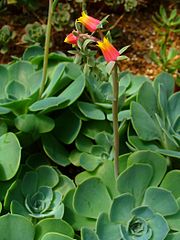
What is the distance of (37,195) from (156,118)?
416 mm

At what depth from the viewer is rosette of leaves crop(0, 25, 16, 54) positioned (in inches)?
82.7

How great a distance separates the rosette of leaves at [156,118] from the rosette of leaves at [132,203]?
0.09 meters

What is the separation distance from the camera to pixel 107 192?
1.38 metres

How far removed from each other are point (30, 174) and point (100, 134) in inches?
9.3

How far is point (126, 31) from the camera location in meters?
2.40

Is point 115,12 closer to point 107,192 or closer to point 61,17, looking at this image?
point 61,17

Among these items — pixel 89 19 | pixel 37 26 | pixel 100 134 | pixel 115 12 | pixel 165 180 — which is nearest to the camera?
pixel 89 19

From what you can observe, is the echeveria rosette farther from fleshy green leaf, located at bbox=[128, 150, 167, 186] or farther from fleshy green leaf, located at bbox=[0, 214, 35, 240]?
fleshy green leaf, located at bbox=[0, 214, 35, 240]

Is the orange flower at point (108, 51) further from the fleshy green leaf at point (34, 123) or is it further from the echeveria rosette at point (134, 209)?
the fleshy green leaf at point (34, 123)

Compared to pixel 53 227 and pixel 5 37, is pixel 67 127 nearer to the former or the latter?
pixel 53 227

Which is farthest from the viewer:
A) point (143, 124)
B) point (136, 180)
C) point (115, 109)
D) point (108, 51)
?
point (143, 124)

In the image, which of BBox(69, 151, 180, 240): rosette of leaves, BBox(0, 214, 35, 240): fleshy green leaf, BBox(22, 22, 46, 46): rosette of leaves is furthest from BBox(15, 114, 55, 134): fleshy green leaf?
BBox(22, 22, 46, 46): rosette of leaves

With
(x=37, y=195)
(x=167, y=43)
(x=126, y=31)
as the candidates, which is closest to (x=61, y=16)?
(x=126, y=31)

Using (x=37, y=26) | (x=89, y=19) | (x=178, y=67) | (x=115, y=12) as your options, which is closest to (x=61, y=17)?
(x=37, y=26)
